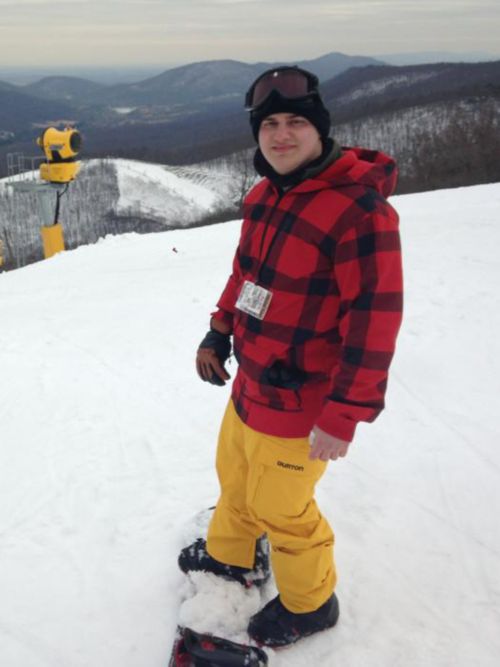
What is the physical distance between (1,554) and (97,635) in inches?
25.6

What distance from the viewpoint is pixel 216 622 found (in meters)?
2.06

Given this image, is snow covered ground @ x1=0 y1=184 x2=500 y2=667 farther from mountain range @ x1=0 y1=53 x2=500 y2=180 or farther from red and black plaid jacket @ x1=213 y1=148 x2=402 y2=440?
mountain range @ x1=0 y1=53 x2=500 y2=180

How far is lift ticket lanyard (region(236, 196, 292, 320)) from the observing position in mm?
1777

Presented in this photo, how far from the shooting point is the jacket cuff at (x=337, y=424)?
1.64 metres

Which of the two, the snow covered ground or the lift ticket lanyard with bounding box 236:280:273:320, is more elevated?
the lift ticket lanyard with bounding box 236:280:273:320

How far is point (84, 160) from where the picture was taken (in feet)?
270

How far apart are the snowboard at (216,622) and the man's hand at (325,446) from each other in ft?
2.49

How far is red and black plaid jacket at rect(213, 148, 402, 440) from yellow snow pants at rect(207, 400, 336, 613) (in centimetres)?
9

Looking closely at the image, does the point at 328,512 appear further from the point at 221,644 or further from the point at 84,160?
the point at 84,160

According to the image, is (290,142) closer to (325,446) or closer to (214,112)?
(325,446)

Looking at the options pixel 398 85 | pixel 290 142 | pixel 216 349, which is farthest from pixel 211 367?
pixel 398 85

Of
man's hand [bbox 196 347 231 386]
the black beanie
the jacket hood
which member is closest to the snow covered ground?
man's hand [bbox 196 347 231 386]

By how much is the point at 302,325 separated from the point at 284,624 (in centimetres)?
109

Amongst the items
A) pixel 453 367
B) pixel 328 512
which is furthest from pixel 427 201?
pixel 328 512
